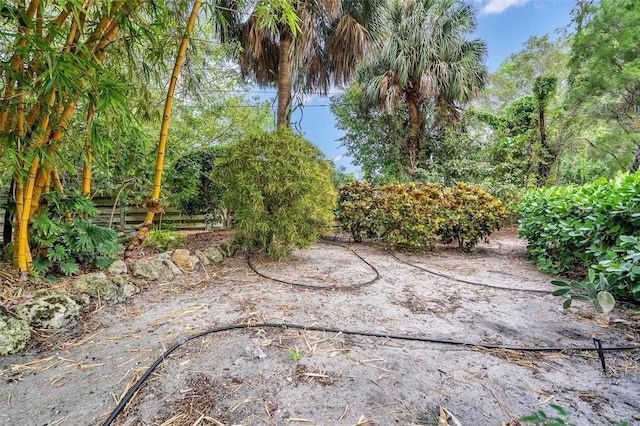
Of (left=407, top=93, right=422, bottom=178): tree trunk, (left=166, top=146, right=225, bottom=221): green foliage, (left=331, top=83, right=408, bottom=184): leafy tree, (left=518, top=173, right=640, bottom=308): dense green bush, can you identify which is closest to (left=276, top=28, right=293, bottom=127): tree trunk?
(left=166, top=146, right=225, bottom=221): green foliage

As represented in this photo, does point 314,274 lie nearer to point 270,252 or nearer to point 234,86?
point 270,252

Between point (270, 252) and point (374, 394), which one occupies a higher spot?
point (270, 252)

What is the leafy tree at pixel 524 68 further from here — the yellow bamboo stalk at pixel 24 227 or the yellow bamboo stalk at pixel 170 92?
the yellow bamboo stalk at pixel 24 227

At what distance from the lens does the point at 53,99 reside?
1.63 m

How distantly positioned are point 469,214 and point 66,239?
4.26m

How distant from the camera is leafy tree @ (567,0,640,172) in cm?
555

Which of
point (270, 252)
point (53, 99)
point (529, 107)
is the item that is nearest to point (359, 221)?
point (270, 252)

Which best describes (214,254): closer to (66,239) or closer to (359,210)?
(66,239)

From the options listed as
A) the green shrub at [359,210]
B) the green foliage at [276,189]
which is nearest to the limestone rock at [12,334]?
the green foliage at [276,189]

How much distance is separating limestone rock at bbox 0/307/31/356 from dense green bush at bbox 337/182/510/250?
3.42 m

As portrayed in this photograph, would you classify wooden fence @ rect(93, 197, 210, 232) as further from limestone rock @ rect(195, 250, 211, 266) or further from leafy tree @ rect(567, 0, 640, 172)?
leafy tree @ rect(567, 0, 640, 172)

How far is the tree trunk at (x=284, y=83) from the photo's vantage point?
4.16 metres

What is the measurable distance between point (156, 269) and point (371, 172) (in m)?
6.80

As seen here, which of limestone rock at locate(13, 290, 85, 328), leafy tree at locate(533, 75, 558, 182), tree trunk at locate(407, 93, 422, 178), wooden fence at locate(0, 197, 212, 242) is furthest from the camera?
tree trunk at locate(407, 93, 422, 178)
